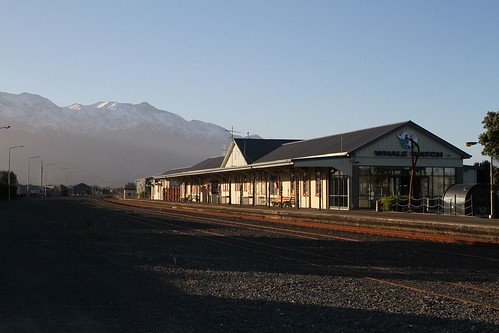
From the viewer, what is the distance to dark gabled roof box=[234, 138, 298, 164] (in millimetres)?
66812

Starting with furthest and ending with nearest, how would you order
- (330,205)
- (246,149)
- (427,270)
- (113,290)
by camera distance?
(246,149), (330,205), (427,270), (113,290)

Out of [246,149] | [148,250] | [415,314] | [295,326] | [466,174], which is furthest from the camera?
[246,149]

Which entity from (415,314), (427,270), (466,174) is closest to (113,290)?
(415,314)

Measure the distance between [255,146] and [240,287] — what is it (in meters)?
58.5

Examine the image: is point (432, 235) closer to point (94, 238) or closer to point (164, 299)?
point (94, 238)

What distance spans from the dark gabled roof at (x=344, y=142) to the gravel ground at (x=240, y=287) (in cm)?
2444

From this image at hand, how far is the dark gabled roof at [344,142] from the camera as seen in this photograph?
4362 cm

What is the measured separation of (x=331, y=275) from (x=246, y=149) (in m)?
55.9

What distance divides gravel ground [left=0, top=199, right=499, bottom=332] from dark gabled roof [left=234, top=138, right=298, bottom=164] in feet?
155

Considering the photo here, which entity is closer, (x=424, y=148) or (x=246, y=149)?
(x=424, y=148)

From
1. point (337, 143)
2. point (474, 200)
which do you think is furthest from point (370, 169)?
point (474, 200)

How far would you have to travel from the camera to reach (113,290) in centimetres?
1039

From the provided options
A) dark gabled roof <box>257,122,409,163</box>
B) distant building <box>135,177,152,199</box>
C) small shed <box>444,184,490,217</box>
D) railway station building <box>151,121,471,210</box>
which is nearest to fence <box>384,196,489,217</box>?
small shed <box>444,184,490,217</box>

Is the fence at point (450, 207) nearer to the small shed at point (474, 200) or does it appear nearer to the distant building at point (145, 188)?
the small shed at point (474, 200)
